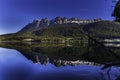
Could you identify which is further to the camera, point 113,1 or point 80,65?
point 80,65

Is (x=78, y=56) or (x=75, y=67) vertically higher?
(x=78, y=56)

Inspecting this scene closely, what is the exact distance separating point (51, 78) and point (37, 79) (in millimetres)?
1190

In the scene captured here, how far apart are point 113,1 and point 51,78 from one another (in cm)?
2480

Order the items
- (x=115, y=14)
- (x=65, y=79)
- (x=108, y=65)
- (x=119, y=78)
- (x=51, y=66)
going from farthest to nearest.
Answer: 1. (x=51, y=66)
2. (x=65, y=79)
3. (x=119, y=78)
4. (x=115, y=14)
5. (x=108, y=65)

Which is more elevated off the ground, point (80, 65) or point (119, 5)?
point (119, 5)

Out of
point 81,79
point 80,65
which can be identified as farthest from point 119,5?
point 80,65

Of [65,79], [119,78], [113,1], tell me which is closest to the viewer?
[113,1]

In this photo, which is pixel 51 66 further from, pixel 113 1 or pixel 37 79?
pixel 113 1

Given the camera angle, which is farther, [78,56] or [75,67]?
[78,56]

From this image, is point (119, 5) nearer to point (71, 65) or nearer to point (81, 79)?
point (81, 79)

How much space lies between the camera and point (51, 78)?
31.4m

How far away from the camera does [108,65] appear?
6.31 meters

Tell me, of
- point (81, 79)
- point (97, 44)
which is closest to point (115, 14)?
point (97, 44)

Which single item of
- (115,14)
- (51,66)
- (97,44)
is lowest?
(51,66)
